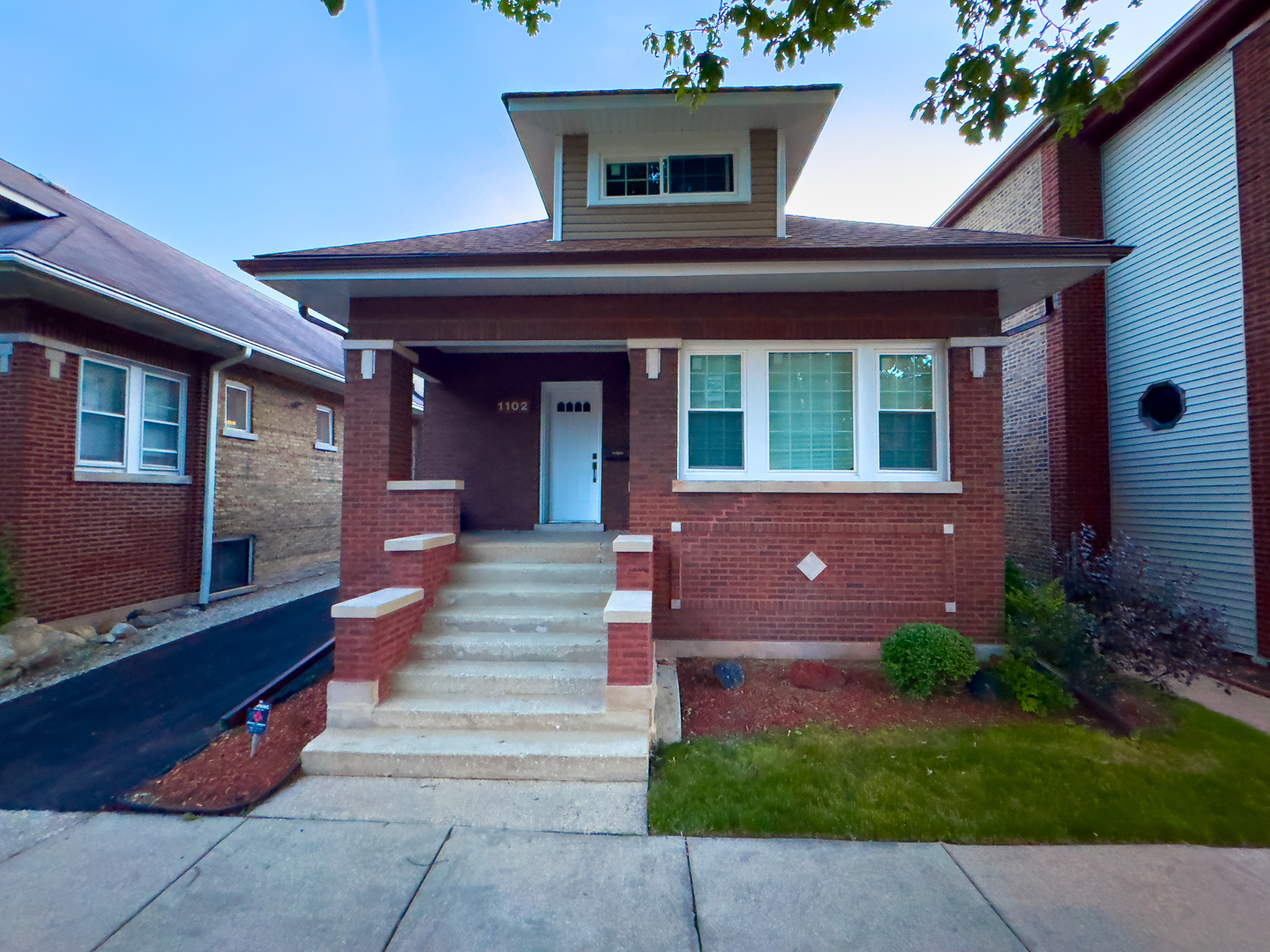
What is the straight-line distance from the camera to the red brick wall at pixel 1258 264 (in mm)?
6637

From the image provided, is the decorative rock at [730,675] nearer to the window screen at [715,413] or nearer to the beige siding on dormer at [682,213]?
the window screen at [715,413]

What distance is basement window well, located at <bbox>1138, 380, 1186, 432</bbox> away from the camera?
801 cm

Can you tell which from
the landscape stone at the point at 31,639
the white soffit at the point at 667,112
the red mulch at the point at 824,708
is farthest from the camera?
the white soffit at the point at 667,112

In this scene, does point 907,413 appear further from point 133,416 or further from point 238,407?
point 238,407

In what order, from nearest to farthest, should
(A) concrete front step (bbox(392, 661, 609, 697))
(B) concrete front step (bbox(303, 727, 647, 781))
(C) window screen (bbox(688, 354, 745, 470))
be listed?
(B) concrete front step (bbox(303, 727, 647, 781)), (A) concrete front step (bbox(392, 661, 609, 697)), (C) window screen (bbox(688, 354, 745, 470))

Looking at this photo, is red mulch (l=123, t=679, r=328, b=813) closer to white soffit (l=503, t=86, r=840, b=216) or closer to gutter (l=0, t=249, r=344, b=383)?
gutter (l=0, t=249, r=344, b=383)

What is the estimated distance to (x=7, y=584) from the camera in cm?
689

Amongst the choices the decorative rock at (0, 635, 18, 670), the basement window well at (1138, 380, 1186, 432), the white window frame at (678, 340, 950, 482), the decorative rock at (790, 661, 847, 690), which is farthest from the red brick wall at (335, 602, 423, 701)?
the basement window well at (1138, 380, 1186, 432)

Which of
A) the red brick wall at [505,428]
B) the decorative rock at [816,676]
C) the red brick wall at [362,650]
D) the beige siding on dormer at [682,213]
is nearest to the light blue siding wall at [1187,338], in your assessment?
the decorative rock at [816,676]

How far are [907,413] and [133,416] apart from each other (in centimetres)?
1039

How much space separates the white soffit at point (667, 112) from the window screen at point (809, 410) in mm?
3341

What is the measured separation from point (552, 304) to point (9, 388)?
662cm

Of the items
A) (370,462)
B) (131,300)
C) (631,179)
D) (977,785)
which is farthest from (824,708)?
(131,300)

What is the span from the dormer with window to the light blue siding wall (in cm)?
492
